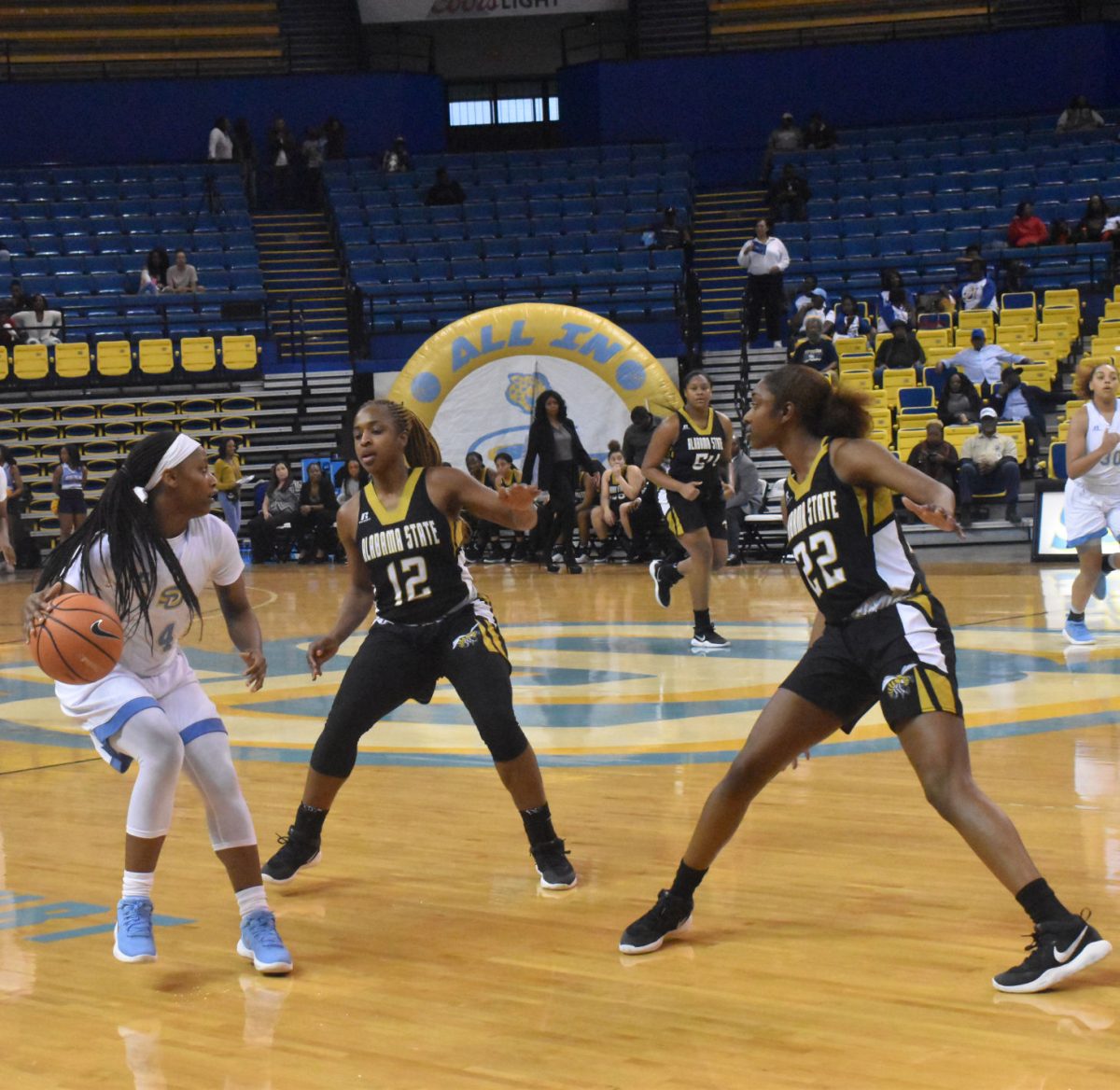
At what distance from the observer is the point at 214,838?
181 inches

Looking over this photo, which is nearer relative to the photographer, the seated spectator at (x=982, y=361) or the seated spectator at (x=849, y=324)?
the seated spectator at (x=982, y=361)

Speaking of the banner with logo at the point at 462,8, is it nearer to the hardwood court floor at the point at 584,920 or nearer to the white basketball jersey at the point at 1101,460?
the white basketball jersey at the point at 1101,460

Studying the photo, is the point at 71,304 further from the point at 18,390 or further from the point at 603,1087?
the point at 603,1087

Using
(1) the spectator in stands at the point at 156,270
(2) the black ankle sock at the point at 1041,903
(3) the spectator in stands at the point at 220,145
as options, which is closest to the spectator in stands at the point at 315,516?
(1) the spectator in stands at the point at 156,270

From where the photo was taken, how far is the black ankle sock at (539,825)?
5.33 m

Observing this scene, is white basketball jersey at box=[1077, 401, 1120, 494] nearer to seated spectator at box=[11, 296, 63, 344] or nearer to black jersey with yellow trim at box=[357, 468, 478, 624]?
black jersey with yellow trim at box=[357, 468, 478, 624]

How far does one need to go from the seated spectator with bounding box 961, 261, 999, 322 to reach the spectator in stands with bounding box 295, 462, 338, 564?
8.73 meters

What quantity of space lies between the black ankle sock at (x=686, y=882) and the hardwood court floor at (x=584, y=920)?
140 millimetres

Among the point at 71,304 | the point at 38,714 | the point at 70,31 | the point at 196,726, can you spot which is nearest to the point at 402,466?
the point at 196,726

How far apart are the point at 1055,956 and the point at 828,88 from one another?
2751 centimetres

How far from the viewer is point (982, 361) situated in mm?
20109

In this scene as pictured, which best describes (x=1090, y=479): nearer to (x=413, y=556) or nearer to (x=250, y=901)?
(x=413, y=556)

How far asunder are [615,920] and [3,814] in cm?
293

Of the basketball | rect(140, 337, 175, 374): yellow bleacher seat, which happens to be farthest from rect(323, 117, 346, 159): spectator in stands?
the basketball
